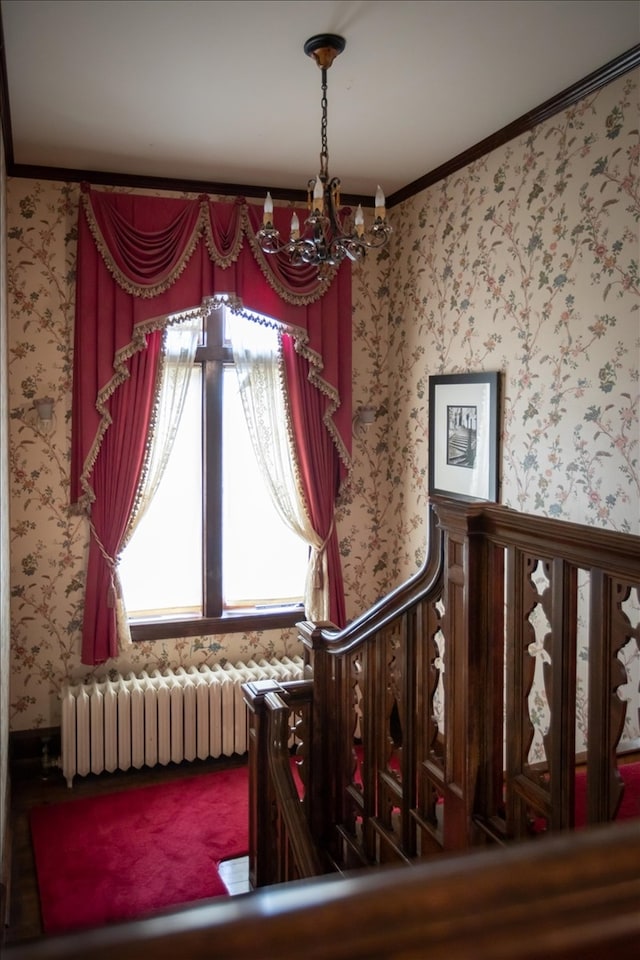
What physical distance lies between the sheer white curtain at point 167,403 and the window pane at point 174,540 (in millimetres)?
135

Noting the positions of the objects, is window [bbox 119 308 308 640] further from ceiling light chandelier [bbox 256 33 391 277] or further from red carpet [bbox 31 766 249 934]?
ceiling light chandelier [bbox 256 33 391 277]

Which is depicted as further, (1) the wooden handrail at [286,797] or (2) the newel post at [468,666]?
(1) the wooden handrail at [286,797]

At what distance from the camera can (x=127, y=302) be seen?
182 inches

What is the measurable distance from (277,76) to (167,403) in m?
2.05

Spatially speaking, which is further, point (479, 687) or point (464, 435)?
point (464, 435)

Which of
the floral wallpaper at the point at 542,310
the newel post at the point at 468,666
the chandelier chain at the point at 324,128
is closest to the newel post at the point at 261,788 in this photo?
the newel post at the point at 468,666

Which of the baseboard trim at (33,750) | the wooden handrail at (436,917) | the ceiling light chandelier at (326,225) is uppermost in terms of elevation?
the ceiling light chandelier at (326,225)

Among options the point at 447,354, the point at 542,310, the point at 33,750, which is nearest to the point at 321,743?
the point at 542,310

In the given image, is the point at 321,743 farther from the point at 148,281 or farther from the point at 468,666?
the point at 148,281

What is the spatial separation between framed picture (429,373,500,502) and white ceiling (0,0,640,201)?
50.5 inches

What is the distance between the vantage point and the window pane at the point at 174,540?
494 cm

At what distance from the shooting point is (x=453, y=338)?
4.57 m

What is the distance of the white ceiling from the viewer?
285cm

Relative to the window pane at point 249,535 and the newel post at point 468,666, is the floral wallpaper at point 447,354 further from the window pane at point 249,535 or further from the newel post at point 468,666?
the newel post at point 468,666
